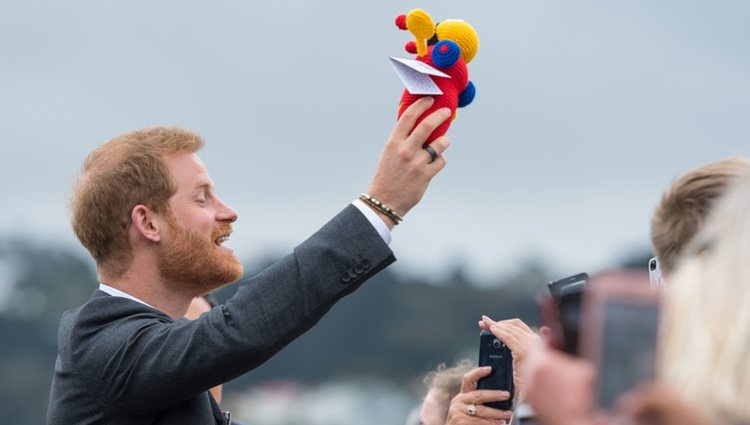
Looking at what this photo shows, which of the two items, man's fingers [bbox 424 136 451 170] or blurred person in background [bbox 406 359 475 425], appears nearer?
man's fingers [bbox 424 136 451 170]

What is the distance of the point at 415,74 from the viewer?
3.86m

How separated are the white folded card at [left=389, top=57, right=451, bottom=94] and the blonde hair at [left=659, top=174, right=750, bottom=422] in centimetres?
151

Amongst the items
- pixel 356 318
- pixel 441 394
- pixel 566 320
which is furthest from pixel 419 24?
pixel 356 318

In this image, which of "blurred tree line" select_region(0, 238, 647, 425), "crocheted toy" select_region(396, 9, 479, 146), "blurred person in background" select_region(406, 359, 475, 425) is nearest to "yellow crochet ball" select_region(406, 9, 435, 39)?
"crocheted toy" select_region(396, 9, 479, 146)

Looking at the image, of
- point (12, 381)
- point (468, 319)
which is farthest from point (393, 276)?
point (12, 381)

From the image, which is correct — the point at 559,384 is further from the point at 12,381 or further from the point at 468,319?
the point at 468,319

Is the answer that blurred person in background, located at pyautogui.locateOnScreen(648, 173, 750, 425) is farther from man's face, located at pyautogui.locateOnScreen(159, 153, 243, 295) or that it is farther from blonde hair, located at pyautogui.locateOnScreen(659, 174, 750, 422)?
man's face, located at pyautogui.locateOnScreen(159, 153, 243, 295)

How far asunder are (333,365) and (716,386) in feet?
249

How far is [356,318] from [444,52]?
76235 mm

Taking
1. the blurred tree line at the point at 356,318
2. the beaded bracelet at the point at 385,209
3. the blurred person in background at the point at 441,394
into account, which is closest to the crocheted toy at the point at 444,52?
the beaded bracelet at the point at 385,209

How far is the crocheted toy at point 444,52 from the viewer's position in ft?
12.8

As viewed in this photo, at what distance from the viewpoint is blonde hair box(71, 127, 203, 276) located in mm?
4422

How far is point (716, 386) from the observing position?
7.50 ft

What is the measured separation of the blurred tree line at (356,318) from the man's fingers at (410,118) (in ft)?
218
